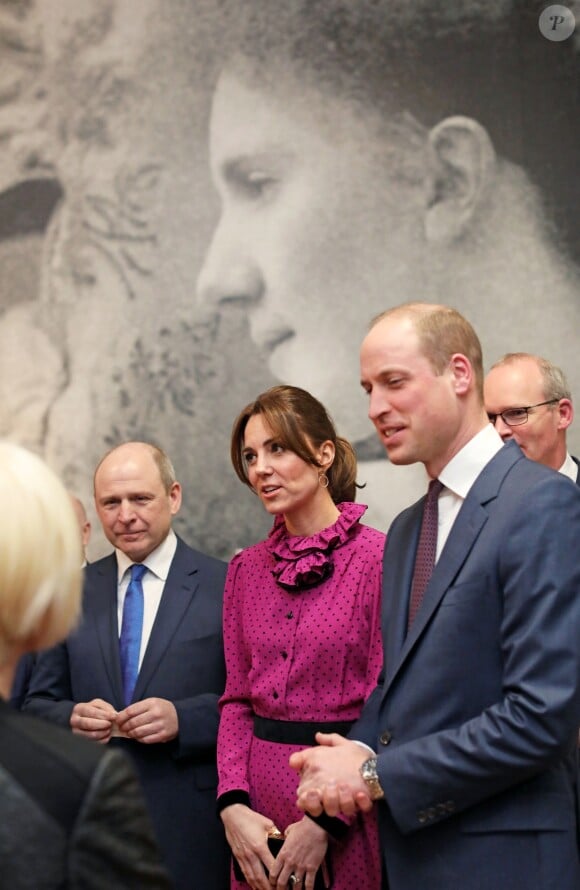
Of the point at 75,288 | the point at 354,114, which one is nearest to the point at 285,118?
the point at 354,114

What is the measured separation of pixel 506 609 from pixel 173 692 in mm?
1792

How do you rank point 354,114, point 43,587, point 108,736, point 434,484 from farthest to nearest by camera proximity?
point 354,114 < point 108,736 < point 434,484 < point 43,587

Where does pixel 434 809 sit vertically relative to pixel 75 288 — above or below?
below

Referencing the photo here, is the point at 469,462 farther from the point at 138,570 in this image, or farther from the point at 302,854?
the point at 138,570

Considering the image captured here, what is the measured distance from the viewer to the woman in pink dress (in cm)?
316

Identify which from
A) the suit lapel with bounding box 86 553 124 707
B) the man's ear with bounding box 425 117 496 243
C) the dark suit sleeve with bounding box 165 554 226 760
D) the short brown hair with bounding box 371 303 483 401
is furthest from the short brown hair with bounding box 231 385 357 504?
the man's ear with bounding box 425 117 496 243

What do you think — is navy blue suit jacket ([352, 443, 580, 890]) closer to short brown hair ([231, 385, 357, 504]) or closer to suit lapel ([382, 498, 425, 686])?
suit lapel ([382, 498, 425, 686])

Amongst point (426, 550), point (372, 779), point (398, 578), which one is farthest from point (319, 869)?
point (426, 550)

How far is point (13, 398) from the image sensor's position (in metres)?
5.86

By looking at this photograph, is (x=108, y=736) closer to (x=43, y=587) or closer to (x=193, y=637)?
(x=193, y=637)

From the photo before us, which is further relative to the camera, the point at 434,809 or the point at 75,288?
the point at 75,288

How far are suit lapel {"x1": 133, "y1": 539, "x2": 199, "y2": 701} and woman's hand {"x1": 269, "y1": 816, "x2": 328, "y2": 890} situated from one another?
930 millimetres

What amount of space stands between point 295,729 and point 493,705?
1.02 meters

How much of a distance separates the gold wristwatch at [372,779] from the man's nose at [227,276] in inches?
143
